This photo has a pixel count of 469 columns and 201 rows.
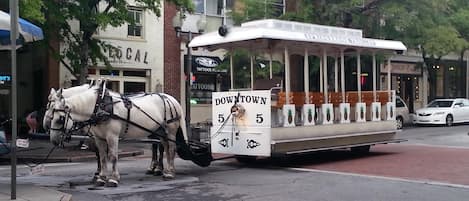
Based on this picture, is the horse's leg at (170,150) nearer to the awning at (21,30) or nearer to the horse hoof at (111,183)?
the horse hoof at (111,183)

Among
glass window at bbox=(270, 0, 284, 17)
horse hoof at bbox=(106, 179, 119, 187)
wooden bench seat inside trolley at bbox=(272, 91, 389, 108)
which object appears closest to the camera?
horse hoof at bbox=(106, 179, 119, 187)

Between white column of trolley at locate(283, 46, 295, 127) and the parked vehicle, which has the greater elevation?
white column of trolley at locate(283, 46, 295, 127)

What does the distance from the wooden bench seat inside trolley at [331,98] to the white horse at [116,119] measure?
2.76 metres

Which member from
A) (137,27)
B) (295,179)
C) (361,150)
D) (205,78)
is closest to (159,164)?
(295,179)

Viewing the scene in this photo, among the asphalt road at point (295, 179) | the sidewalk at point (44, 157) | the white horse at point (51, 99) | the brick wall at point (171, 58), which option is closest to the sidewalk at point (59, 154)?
the sidewalk at point (44, 157)

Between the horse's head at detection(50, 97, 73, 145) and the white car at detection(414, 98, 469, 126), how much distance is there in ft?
82.6

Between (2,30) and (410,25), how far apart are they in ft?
69.0

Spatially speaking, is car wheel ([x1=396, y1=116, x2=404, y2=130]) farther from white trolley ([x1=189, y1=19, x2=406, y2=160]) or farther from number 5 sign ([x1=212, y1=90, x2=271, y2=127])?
number 5 sign ([x1=212, y1=90, x2=271, y2=127])

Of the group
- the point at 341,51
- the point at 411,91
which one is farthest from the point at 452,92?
the point at 341,51

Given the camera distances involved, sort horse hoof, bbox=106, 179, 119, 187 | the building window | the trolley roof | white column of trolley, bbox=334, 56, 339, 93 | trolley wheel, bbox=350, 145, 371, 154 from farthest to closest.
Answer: the building window
trolley wheel, bbox=350, 145, 371, 154
white column of trolley, bbox=334, 56, 339, 93
the trolley roof
horse hoof, bbox=106, 179, 119, 187

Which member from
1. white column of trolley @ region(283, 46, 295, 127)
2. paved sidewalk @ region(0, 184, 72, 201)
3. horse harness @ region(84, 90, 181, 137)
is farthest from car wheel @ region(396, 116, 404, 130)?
paved sidewalk @ region(0, 184, 72, 201)

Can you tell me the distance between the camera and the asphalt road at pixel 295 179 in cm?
1035

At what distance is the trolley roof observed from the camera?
14.0 m

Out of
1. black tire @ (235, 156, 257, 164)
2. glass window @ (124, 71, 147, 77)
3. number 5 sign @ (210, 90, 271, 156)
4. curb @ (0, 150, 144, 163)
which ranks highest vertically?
glass window @ (124, 71, 147, 77)
